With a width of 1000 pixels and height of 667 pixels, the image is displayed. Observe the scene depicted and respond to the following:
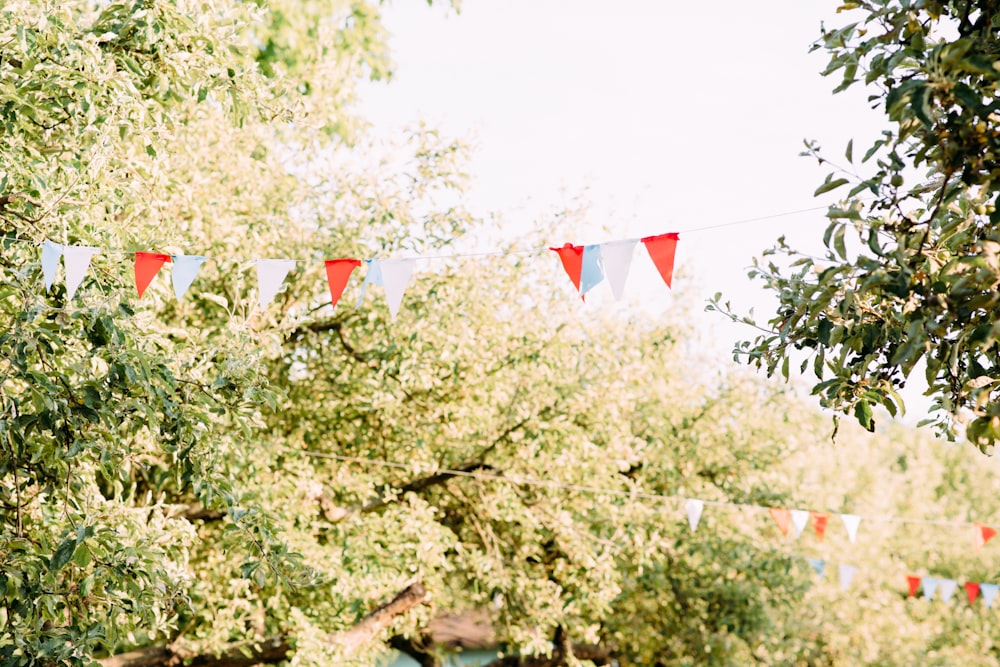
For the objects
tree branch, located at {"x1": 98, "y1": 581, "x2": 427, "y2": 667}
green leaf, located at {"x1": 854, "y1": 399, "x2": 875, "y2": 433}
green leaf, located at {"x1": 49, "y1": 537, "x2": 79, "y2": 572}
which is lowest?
tree branch, located at {"x1": 98, "y1": 581, "x2": 427, "y2": 667}

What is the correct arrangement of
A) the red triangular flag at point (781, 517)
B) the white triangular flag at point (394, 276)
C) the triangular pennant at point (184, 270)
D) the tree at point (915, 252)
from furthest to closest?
the red triangular flag at point (781, 517) < the white triangular flag at point (394, 276) < the triangular pennant at point (184, 270) < the tree at point (915, 252)

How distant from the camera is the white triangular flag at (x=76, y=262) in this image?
4.09 meters

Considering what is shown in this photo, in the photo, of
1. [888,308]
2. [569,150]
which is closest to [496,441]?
[569,150]

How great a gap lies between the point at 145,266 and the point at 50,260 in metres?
0.57

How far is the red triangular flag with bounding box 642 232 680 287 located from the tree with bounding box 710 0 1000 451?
97cm

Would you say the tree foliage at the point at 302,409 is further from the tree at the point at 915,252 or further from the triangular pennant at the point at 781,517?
the tree at the point at 915,252

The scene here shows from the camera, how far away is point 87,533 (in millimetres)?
3582

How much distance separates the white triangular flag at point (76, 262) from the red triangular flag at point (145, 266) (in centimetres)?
39

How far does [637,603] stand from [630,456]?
3.20 m

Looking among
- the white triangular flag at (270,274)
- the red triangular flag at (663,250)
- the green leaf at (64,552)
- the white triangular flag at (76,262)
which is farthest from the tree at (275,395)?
the red triangular flag at (663,250)

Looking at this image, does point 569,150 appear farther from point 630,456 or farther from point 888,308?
point 888,308

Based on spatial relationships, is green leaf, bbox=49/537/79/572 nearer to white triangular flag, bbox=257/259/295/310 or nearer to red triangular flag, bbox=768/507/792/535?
white triangular flag, bbox=257/259/295/310

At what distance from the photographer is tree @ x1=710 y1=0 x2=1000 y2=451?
8.63 feet

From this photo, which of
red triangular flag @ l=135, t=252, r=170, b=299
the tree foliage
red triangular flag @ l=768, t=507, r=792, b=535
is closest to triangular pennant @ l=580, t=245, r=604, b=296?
the tree foliage
